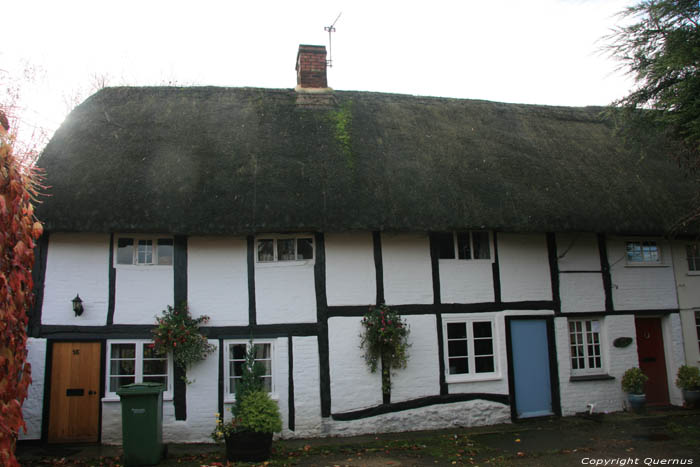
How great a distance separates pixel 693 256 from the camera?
485 inches

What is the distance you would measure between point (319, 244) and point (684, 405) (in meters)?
8.81

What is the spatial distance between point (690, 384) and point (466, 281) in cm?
543

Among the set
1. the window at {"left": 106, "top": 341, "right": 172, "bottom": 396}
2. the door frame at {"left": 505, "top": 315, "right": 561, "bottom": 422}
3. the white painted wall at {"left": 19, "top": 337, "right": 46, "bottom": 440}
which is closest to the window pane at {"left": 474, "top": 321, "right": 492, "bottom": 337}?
the door frame at {"left": 505, "top": 315, "right": 561, "bottom": 422}

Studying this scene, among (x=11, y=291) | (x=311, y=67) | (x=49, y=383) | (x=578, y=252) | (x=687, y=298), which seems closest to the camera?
(x=11, y=291)

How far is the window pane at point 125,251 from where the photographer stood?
998 cm

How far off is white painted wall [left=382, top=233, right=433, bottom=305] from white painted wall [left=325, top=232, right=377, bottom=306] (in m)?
0.32

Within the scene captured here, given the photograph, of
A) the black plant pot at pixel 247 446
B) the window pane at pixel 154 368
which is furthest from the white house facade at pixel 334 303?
the black plant pot at pixel 247 446

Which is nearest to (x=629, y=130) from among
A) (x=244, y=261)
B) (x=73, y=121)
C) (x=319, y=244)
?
(x=319, y=244)

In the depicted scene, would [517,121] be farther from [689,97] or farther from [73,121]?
[73,121]

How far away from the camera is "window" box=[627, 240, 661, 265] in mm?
Result: 12039

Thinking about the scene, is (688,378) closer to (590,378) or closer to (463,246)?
(590,378)

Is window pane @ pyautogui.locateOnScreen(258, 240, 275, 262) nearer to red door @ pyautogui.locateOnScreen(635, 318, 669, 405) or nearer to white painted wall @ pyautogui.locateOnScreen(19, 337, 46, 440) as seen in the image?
white painted wall @ pyautogui.locateOnScreen(19, 337, 46, 440)

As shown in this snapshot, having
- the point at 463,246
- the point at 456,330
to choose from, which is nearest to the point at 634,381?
the point at 456,330

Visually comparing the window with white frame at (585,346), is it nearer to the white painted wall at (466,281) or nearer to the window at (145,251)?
the white painted wall at (466,281)
